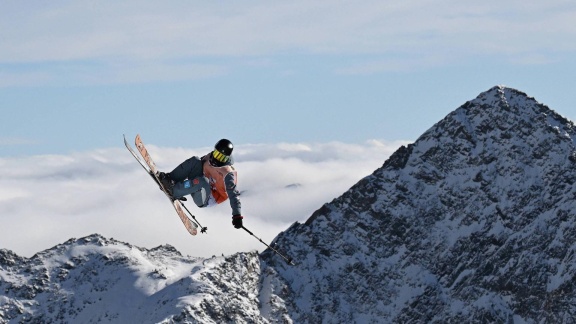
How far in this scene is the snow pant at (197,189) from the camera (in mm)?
46062

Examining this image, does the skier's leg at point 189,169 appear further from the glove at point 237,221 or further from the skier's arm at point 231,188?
the glove at point 237,221

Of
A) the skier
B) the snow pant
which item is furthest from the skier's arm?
the snow pant

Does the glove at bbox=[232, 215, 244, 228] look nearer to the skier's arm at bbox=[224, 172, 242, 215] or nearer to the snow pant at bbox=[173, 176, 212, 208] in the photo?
the skier's arm at bbox=[224, 172, 242, 215]

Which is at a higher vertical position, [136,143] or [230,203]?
[136,143]

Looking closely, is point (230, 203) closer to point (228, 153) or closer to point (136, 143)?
point (228, 153)

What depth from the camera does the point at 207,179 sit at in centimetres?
4622

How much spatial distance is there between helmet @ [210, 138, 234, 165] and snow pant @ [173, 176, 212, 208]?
1.18 m

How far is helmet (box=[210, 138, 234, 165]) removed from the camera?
145 feet

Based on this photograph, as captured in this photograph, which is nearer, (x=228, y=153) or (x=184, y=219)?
(x=228, y=153)

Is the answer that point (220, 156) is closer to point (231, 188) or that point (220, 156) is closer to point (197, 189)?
point (231, 188)

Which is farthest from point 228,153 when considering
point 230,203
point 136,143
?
point 136,143

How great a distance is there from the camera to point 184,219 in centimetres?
4925

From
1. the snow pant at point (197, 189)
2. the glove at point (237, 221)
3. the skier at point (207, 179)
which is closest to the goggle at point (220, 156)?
the skier at point (207, 179)

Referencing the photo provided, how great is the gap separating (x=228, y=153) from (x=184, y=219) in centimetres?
592
